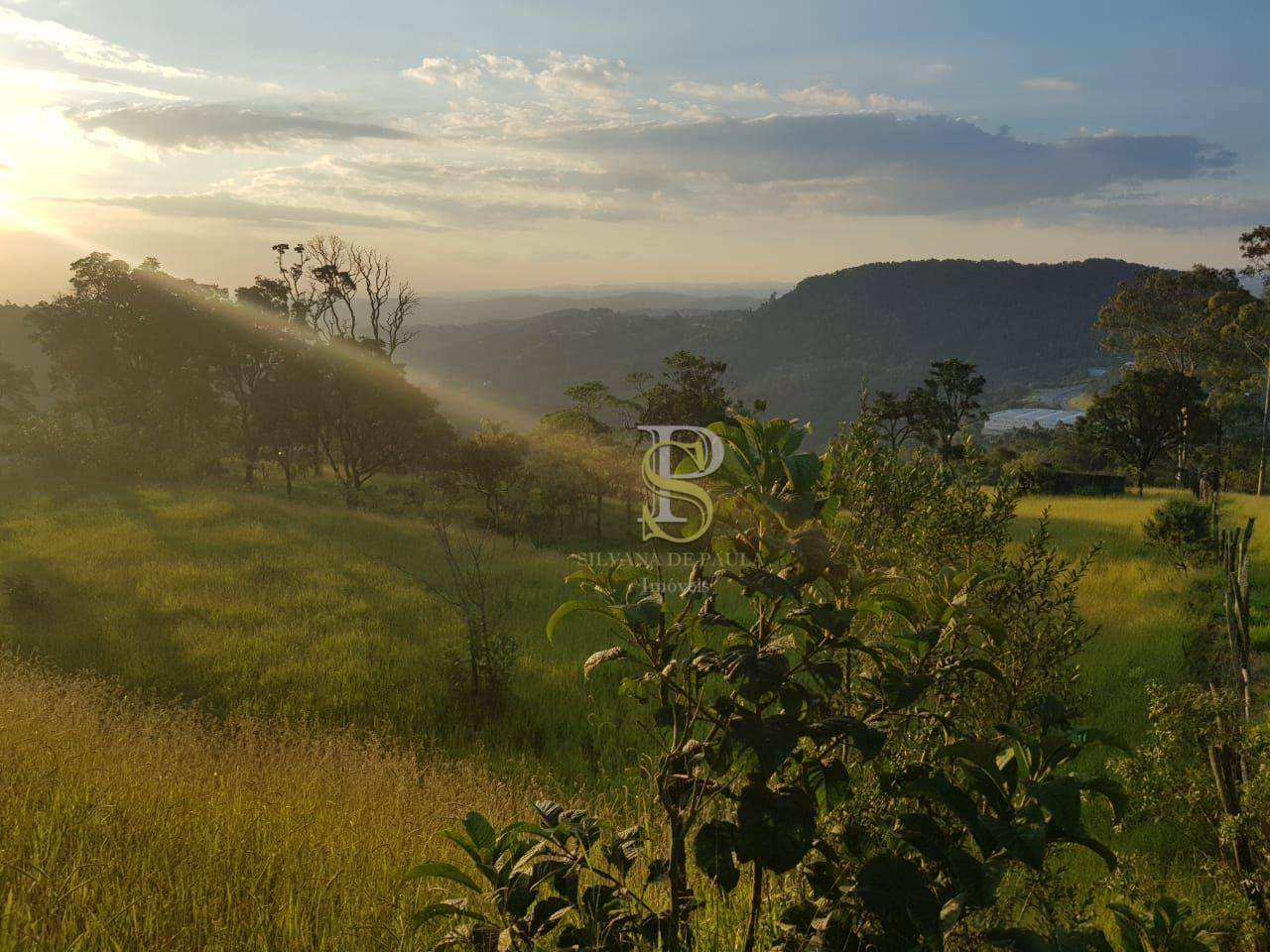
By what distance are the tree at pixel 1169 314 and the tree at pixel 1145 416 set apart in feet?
30.1

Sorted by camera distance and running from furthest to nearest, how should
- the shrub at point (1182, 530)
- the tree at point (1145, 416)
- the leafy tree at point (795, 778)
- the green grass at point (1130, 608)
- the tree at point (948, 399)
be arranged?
the tree at point (948, 399) < the tree at point (1145, 416) < the shrub at point (1182, 530) < the green grass at point (1130, 608) < the leafy tree at point (795, 778)

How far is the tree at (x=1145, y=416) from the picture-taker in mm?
37156

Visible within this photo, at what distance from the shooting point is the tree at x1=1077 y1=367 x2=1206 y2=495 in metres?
37.2

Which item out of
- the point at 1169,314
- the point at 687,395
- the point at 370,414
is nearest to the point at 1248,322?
the point at 1169,314

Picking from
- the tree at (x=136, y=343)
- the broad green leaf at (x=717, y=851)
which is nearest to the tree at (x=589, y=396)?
the tree at (x=136, y=343)

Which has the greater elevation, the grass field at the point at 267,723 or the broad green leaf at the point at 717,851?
the broad green leaf at the point at 717,851

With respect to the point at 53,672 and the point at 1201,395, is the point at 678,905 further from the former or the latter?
the point at 1201,395

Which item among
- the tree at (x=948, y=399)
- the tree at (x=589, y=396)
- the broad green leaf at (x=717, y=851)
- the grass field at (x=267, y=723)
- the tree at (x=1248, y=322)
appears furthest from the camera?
the tree at (x=589, y=396)

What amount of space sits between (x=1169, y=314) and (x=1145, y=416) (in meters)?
15.1

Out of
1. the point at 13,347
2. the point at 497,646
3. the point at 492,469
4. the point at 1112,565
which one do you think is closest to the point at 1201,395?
the point at 1112,565

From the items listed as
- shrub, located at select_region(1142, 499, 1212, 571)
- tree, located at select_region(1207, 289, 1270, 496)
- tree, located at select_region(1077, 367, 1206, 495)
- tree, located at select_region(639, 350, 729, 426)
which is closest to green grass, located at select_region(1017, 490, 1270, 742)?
shrub, located at select_region(1142, 499, 1212, 571)

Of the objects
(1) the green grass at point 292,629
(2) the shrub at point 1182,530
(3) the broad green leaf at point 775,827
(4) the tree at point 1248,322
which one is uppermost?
(4) the tree at point 1248,322

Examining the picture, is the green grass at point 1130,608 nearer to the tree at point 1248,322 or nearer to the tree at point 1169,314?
the tree at point 1248,322

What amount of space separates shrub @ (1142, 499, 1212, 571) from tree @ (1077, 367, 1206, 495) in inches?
895
